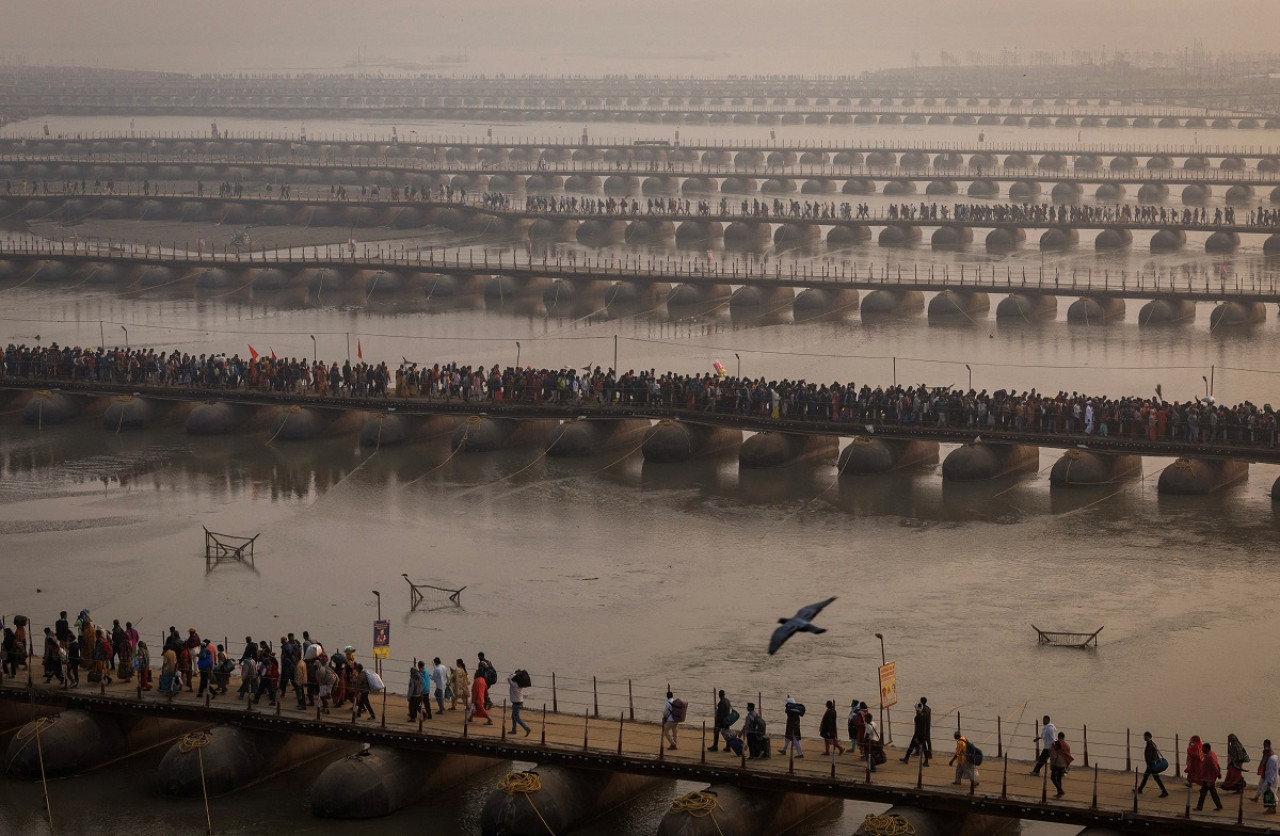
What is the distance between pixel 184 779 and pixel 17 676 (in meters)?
4.36

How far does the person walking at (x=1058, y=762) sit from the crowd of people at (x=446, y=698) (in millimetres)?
15

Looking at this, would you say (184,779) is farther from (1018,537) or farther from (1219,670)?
(1018,537)

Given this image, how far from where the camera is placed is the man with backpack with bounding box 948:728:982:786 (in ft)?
93.9

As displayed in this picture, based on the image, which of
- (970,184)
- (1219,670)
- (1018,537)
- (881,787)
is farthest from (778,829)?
(970,184)

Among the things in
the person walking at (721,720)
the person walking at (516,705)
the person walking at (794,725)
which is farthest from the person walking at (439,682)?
the person walking at (794,725)

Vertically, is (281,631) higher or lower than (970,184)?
lower

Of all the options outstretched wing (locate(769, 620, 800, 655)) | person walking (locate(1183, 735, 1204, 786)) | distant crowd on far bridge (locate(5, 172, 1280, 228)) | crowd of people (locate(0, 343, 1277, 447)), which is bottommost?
person walking (locate(1183, 735, 1204, 786))

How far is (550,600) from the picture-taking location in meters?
44.4

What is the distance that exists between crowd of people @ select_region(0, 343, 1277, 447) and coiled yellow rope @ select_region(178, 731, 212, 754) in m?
25.9

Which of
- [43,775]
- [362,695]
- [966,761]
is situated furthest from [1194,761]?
[43,775]

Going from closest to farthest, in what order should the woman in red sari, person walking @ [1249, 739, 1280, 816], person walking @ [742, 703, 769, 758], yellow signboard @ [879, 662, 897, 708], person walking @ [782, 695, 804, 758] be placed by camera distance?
1. person walking @ [1249, 739, 1280, 816]
2. yellow signboard @ [879, 662, 897, 708]
3. person walking @ [782, 695, 804, 758]
4. person walking @ [742, 703, 769, 758]
5. the woman in red sari

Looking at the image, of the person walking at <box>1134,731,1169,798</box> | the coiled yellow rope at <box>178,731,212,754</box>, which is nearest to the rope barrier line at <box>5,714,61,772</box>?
the coiled yellow rope at <box>178,731,212,754</box>

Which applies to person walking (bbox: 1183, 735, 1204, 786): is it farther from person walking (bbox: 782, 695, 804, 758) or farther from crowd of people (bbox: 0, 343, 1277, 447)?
crowd of people (bbox: 0, 343, 1277, 447)

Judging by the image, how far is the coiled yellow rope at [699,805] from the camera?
29.2 m
